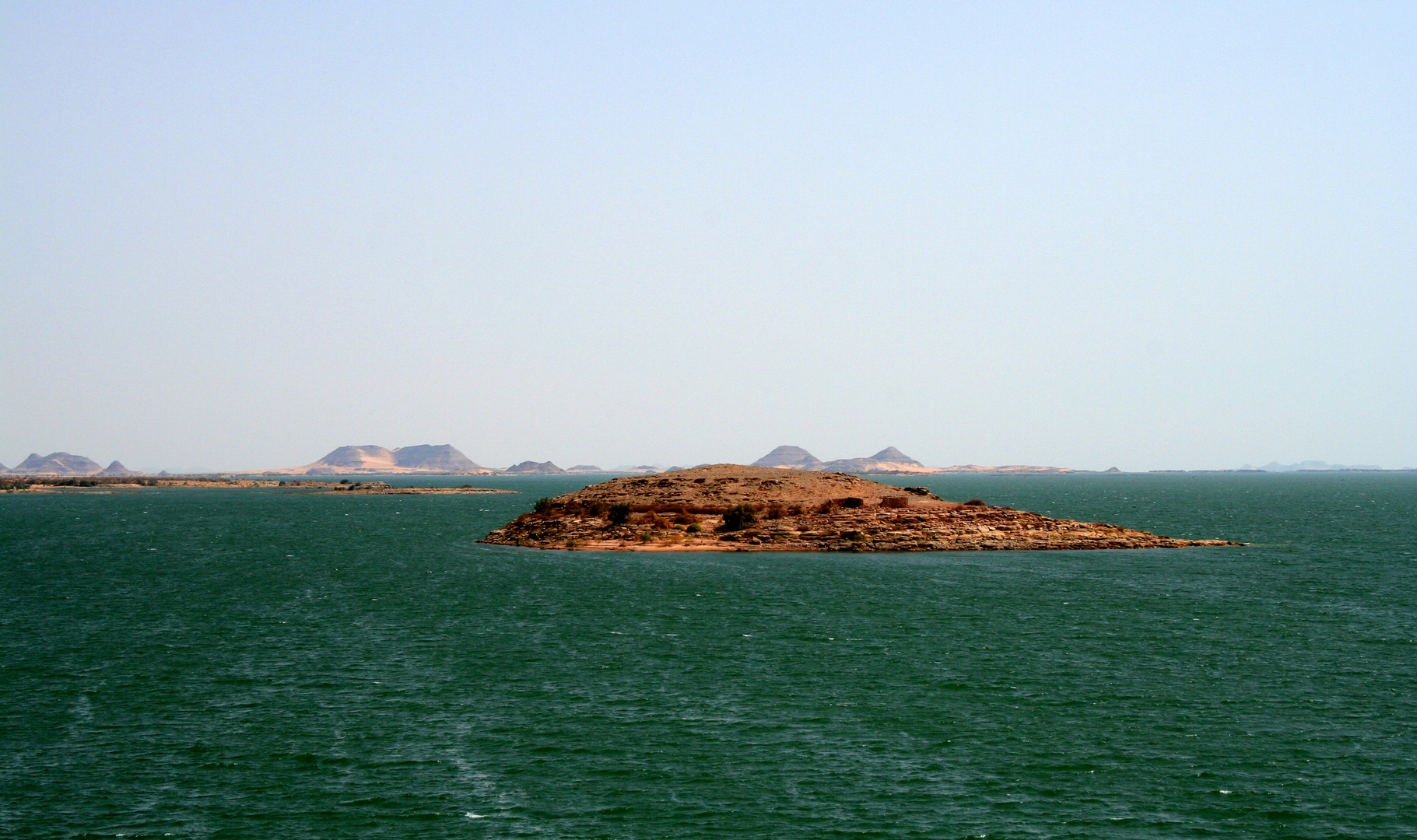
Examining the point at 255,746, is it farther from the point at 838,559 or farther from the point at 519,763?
the point at 838,559

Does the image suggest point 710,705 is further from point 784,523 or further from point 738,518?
point 784,523

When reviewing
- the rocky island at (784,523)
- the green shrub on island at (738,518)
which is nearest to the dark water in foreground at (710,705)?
the rocky island at (784,523)

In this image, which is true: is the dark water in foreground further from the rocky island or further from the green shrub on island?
the green shrub on island

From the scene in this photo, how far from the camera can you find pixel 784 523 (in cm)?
10069

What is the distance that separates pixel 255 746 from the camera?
31.8 metres

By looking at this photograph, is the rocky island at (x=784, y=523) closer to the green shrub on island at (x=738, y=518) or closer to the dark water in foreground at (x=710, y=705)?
the green shrub on island at (x=738, y=518)

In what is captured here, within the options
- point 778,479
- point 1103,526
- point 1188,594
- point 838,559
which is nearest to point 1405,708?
point 1188,594

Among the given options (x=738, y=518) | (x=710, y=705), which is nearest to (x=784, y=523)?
(x=738, y=518)

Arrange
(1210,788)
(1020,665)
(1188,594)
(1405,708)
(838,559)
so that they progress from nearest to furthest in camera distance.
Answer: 1. (1210,788)
2. (1405,708)
3. (1020,665)
4. (1188,594)
5. (838,559)

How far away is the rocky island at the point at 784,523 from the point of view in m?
94.4

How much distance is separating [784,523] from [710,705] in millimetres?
64365

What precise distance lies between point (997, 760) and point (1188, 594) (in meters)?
40.0

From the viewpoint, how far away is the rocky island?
94.4 m

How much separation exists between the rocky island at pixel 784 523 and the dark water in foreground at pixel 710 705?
1985cm
